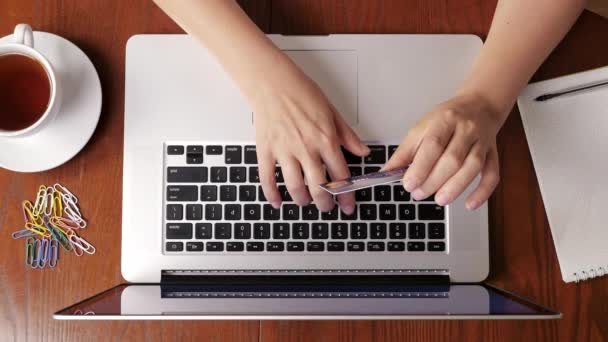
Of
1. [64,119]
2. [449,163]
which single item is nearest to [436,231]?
[449,163]

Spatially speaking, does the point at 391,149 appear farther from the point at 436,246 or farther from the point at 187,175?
the point at 187,175

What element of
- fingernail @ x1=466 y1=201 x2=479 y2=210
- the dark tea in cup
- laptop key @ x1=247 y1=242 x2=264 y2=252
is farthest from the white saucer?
fingernail @ x1=466 y1=201 x2=479 y2=210

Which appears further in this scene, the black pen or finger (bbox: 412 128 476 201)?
the black pen

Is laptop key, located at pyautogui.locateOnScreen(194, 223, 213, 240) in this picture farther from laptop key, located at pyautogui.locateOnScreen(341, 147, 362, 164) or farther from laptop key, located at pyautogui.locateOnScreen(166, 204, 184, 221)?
laptop key, located at pyautogui.locateOnScreen(341, 147, 362, 164)

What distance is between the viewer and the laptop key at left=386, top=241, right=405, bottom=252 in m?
0.61

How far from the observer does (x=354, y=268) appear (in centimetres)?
61

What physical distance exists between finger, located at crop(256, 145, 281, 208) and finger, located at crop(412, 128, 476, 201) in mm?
151

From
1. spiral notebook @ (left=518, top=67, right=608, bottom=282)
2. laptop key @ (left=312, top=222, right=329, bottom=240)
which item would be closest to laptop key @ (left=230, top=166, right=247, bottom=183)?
laptop key @ (left=312, top=222, right=329, bottom=240)

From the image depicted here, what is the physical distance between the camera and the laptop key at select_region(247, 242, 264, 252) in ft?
1.99

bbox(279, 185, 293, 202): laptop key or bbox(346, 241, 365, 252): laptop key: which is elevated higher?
bbox(279, 185, 293, 202): laptop key

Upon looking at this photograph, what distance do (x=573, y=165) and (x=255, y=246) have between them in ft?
1.33

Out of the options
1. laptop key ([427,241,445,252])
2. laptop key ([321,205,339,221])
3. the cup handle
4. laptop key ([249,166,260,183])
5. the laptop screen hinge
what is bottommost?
the laptop screen hinge

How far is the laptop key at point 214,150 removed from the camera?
61cm

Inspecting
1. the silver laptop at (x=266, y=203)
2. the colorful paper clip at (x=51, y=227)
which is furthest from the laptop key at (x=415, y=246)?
the colorful paper clip at (x=51, y=227)
